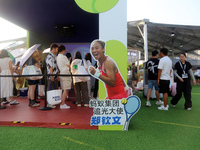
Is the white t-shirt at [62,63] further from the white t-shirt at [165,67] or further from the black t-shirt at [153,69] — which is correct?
the black t-shirt at [153,69]

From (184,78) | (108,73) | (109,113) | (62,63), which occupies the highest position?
(62,63)

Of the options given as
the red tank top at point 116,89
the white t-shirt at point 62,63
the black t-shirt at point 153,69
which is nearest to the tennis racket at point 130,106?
the red tank top at point 116,89

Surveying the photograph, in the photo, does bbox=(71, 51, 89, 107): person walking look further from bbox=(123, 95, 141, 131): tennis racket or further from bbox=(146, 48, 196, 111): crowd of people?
bbox=(146, 48, 196, 111): crowd of people

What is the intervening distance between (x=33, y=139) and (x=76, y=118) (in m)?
0.96

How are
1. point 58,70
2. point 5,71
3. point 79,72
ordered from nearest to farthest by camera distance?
point 79,72 → point 58,70 → point 5,71

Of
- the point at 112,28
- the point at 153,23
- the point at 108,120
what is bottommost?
the point at 108,120

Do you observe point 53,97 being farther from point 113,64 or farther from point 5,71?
point 113,64

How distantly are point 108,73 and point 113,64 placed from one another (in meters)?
0.17

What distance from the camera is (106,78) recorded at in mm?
2510

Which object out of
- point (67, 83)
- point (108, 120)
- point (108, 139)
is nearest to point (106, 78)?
point (108, 120)

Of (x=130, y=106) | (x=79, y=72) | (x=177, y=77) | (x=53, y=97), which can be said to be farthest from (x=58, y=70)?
(x=177, y=77)

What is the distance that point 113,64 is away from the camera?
2.53 m

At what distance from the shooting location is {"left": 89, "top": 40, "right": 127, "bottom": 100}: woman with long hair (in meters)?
2.51

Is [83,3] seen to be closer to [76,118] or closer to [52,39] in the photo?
[76,118]
